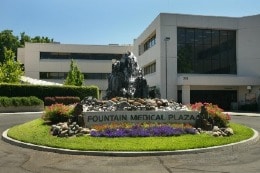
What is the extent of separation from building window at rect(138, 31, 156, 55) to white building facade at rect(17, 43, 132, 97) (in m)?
9.17

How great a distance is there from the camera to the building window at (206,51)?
147 feet

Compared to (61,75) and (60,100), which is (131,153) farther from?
(61,75)

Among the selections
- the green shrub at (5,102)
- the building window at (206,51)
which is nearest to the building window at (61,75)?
the building window at (206,51)

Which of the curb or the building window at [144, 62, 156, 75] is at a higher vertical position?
the building window at [144, 62, 156, 75]

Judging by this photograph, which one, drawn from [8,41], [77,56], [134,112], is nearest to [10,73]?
[77,56]

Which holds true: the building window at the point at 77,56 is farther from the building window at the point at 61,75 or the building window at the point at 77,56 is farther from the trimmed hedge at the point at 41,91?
the trimmed hedge at the point at 41,91

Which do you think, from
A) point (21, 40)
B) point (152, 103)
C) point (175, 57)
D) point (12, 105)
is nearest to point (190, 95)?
point (175, 57)

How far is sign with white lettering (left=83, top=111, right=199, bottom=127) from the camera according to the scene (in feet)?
57.3

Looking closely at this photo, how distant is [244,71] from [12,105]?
25.8 metres

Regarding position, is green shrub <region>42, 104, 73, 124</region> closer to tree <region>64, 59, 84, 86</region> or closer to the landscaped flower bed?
the landscaped flower bed

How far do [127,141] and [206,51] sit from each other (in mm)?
33245

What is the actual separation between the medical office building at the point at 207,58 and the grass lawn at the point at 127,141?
1072 inches

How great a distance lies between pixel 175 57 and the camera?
44125 millimetres

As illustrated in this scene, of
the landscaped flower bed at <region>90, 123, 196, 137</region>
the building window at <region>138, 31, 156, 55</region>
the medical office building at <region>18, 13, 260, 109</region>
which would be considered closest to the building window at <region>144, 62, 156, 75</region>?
the medical office building at <region>18, 13, 260, 109</region>
